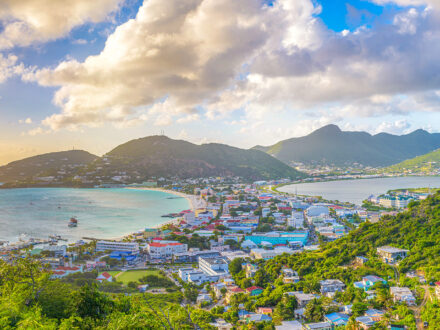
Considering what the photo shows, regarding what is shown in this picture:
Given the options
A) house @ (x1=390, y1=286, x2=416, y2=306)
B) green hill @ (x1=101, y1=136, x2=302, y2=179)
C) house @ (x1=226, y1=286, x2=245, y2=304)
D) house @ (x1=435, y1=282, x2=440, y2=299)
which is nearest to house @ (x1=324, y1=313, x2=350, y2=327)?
house @ (x1=390, y1=286, x2=416, y2=306)

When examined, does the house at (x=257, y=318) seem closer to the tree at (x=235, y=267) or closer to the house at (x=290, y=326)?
the house at (x=290, y=326)

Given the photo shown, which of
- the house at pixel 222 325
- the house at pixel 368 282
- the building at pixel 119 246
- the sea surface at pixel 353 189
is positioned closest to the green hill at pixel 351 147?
the sea surface at pixel 353 189

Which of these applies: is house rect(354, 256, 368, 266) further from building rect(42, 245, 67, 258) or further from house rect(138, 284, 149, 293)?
building rect(42, 245, 67, 258)

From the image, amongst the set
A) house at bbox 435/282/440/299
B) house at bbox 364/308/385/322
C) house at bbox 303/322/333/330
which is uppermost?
house at bbox 435/282/440/299

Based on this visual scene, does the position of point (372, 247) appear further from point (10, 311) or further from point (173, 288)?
point (10, 311)

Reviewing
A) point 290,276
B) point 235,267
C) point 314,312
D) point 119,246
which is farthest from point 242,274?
point 119,246

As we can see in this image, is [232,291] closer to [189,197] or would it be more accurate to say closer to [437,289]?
[437,289]

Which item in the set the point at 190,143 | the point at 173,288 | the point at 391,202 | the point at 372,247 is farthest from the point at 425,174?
the point at 173,288
